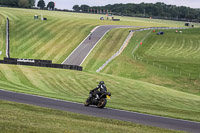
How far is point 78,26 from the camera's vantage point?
11900cm

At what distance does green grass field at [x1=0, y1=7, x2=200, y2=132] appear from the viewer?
37781mm

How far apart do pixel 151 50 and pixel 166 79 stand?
29.7 meters

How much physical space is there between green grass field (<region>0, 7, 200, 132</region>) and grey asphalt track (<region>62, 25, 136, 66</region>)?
150 cm

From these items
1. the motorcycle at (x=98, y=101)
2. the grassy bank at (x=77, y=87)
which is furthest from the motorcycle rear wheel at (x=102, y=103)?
the grassy bank at (x=77, y=87)

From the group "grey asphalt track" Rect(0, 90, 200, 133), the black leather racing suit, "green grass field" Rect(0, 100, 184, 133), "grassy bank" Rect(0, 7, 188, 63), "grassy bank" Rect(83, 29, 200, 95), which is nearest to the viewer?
"green grass field" Rect(0, 100, 184, 133)

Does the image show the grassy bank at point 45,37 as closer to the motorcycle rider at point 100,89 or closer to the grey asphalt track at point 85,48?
the grey asphalt track at point 85,48

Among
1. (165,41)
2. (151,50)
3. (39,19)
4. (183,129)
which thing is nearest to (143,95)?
(183,129)

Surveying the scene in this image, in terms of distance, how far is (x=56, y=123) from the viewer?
60.8 feet

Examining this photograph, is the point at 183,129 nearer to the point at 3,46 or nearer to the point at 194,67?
the point at 194,67

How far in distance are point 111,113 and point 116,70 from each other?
47.1 meters

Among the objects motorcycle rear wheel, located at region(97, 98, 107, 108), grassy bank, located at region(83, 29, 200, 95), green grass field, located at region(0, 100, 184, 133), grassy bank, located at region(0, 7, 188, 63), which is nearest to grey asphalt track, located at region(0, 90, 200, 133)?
motorcycle rear wheel, located at region(97, 98, 107, 108)

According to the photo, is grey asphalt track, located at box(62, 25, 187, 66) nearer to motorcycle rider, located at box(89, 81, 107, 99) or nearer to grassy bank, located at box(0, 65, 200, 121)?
grassy bank, located at box(0, 65, 200, 121)

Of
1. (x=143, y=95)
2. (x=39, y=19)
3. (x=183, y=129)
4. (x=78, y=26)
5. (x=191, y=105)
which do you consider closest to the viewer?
(x=183, y=129)

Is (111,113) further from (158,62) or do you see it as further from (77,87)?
(158,62)
